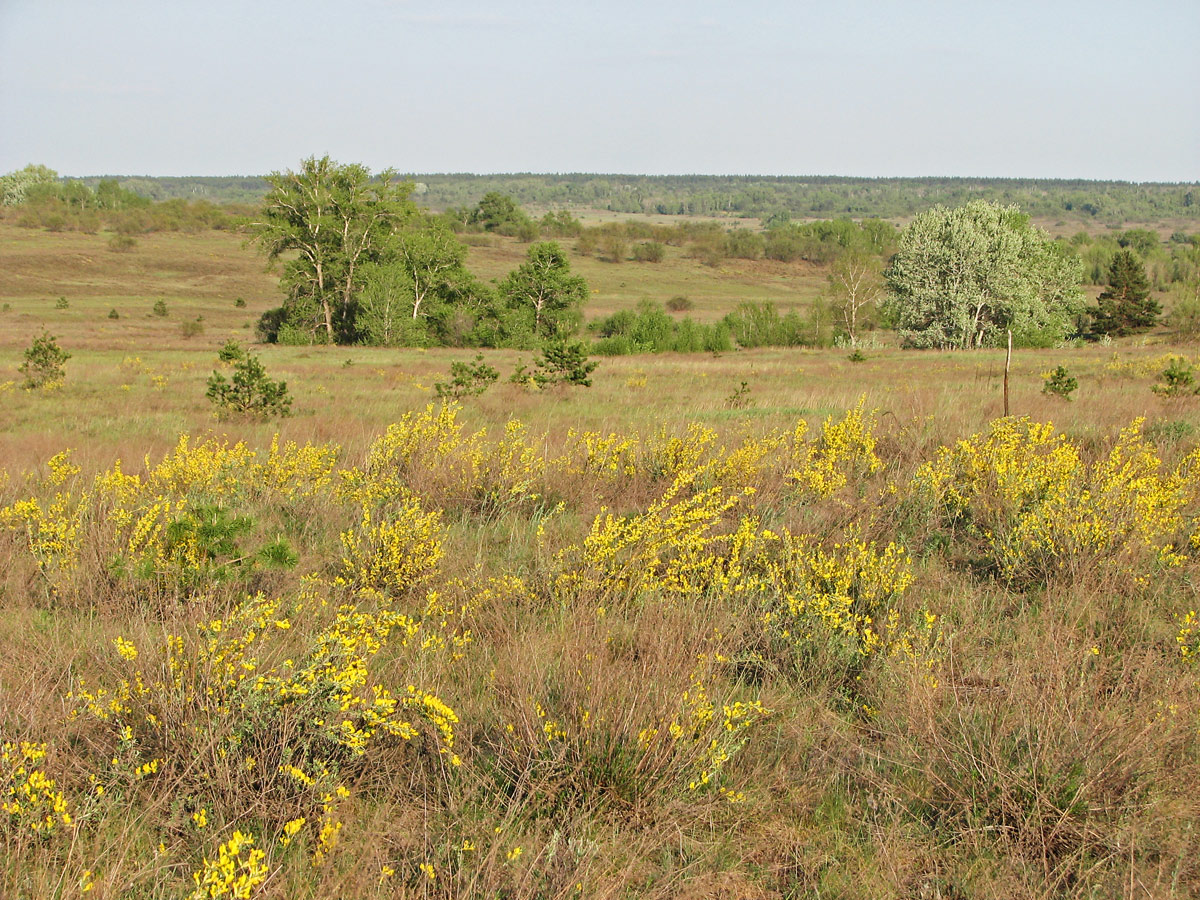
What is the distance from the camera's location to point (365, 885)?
88.0 inches

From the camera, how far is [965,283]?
40.5 meters

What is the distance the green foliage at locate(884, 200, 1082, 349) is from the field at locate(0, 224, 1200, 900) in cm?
3692

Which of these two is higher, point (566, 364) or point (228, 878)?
point (566, 364)

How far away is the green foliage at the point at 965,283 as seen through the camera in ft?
132

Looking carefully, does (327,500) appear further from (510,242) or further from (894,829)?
(510,242)

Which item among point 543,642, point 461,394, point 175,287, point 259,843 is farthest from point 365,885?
point 175,287

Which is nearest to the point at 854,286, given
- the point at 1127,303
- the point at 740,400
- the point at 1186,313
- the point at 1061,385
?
the point at 1127,303

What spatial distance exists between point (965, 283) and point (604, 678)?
4260 centimetres

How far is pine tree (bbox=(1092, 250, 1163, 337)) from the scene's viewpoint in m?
50.7

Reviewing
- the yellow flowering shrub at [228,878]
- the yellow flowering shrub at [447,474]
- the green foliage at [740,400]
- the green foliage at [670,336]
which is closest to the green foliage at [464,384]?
the green foliage at [740,400]

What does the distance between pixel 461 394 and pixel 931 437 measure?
11.0 metres

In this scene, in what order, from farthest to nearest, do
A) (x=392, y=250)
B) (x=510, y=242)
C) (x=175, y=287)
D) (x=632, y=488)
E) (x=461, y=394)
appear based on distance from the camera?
(x=510, y=242) → (x=175, y=287) → (x=392, y=250) → (x=461, y=394) → (x=632, y=488)

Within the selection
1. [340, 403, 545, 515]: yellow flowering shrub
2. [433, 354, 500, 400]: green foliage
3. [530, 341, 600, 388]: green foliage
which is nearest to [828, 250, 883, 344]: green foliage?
[530, 341, 600, 388]: green foliage

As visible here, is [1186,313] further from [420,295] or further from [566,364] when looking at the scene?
[566,364]
